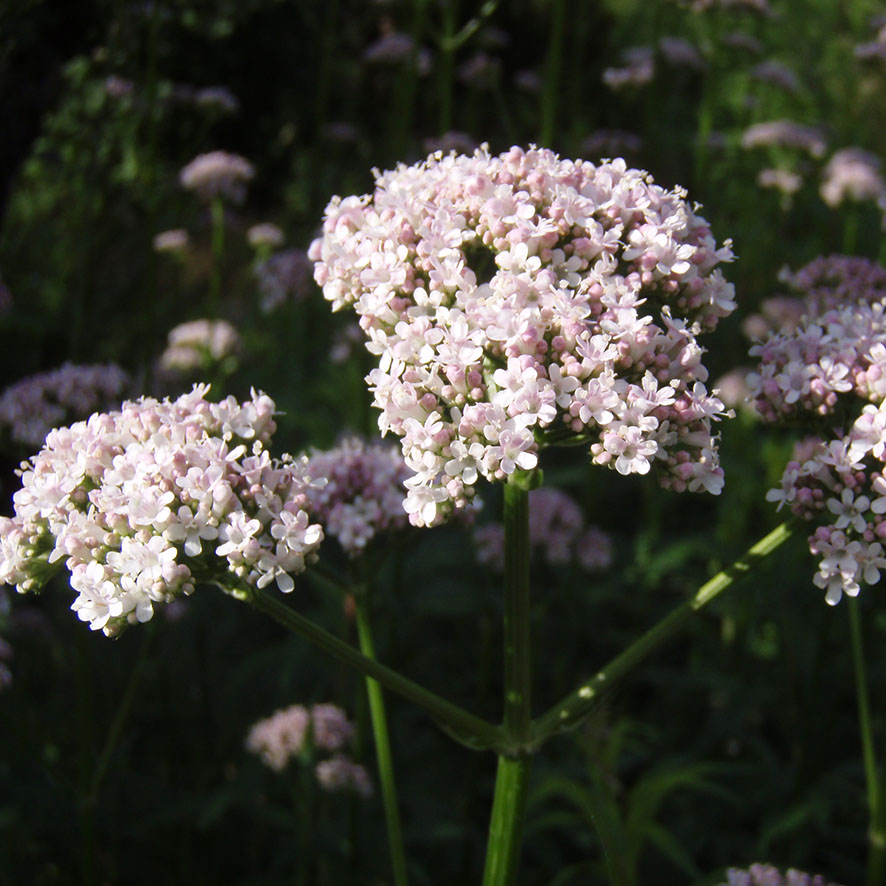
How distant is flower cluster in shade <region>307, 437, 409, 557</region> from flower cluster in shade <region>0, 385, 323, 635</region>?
0.42m

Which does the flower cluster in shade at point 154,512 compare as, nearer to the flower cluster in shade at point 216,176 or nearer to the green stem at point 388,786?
the green stem at point 388,786

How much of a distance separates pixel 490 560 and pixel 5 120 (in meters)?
2.70

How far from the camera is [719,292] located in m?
1.87

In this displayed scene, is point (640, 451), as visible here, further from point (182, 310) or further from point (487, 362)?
point (182, 310)

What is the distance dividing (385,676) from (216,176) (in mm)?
3676

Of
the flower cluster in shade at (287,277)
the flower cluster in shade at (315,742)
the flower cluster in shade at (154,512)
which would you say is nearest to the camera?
the flower cluster in shade at (154,512)

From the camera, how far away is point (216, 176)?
4.80 m

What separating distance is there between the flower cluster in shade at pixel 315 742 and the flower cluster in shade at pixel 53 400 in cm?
112

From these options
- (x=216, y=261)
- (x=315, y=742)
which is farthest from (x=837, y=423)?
(x=216, y=261)

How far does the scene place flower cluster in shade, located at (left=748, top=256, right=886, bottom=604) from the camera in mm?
1714

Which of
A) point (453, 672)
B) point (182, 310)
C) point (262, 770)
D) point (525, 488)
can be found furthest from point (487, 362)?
point (182, 310)

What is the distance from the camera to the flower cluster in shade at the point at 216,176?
4766mm

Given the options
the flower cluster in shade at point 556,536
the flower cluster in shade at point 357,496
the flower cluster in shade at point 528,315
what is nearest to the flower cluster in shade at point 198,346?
the flower cluster in shade at point 556,536

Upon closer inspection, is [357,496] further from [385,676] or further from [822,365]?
[822,365]
